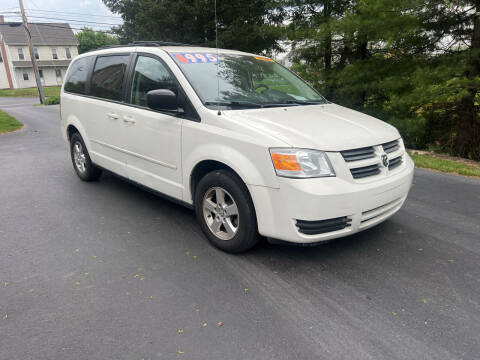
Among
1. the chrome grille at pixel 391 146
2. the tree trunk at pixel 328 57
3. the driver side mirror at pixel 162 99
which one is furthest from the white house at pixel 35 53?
the chrome grille at pixel 391 146

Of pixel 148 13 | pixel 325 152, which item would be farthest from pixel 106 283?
pixel 148 13

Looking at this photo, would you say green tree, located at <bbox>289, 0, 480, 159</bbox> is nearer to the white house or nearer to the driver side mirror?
the driver side mirror

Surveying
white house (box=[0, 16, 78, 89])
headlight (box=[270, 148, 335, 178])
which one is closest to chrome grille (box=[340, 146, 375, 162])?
headlight (box=[270, 148, 335, 178])

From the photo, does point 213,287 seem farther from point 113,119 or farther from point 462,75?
point 462,75

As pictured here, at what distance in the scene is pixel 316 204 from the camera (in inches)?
119

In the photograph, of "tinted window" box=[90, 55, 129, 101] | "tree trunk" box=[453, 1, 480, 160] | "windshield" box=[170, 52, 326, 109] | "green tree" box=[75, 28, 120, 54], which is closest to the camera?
"windshield" box=[170, 52, 326, 109]

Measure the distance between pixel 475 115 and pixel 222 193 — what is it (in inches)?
306

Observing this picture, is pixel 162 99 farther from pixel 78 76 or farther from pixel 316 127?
pixel 78 76

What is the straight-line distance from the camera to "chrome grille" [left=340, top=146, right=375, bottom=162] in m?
3.23

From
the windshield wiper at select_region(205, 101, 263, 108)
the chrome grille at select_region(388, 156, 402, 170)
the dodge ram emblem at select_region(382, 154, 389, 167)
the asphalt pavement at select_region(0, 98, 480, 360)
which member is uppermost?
the windshield wiper at select_region(205, 101, 263, 108)

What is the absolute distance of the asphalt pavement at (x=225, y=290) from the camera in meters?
2.46

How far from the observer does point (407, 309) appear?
2787 mm

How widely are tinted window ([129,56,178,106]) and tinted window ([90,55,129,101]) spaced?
294 mm

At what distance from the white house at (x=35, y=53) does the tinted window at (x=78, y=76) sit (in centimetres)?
5632
